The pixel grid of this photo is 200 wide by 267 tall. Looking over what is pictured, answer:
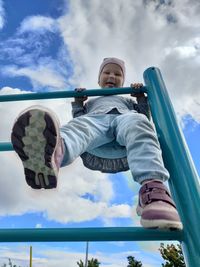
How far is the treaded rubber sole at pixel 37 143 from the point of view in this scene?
0.74 meters

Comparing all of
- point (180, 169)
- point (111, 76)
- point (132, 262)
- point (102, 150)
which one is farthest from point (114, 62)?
point (132, 262)

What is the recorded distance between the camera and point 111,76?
1814 mm

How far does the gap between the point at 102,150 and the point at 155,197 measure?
48 centimetres

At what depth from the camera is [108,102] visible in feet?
4.83

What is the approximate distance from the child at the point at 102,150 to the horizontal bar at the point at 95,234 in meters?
0.02

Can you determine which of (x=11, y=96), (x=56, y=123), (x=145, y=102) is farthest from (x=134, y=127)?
(x=11, y=96)

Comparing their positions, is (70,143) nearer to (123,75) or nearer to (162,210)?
(162,210)

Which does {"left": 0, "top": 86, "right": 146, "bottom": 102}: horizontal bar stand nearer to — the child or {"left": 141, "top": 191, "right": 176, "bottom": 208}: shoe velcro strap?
the child

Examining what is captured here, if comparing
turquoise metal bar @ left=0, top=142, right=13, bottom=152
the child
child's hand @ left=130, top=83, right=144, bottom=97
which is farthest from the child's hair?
turquoise metal bar @ left=0, top=142, right=13, bottom=152

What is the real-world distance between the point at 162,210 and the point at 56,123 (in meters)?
0.28

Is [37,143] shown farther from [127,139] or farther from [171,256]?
[171,256]

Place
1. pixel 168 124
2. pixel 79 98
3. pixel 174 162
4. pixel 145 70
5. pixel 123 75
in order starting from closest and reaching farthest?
pixel 174 162 < pixel 168 124 < pixel 145 70 < pixel 79 98 < pixel 123 75

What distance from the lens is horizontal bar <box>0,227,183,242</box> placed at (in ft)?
2.25

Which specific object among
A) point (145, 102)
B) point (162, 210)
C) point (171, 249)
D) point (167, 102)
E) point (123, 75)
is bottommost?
point (162, 210)
